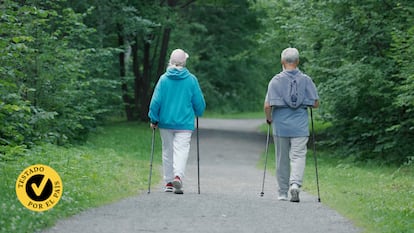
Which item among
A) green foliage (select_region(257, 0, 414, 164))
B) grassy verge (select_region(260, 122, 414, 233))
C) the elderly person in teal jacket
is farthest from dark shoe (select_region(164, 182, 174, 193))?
green foliage (select_region(257, 0, 414, 164))

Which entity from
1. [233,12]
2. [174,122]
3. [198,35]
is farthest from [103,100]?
[198,35]

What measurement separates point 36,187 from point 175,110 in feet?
13.2

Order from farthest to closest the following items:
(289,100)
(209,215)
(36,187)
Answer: (289,100)
(209,215)
(36,187)

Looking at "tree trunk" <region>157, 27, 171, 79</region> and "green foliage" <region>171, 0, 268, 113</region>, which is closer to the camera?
"tree trunk" <region>157, 27, 171, 79</region>

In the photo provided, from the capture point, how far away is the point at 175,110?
38.5 feet

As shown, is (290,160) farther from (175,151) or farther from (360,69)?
(360,69)

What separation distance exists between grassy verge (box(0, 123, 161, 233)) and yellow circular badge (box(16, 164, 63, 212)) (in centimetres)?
9

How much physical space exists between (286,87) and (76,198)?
3.35m

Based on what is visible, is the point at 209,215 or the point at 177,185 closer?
the point at 209,215

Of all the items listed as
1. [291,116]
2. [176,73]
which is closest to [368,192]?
[291,116]

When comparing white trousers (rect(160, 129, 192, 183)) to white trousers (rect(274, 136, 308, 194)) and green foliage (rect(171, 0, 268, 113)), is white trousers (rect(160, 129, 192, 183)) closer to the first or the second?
white trousers (rect(274, 136, 308, 194))

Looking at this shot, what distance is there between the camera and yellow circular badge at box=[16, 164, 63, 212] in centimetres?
789

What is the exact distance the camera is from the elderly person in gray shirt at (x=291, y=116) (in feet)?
36.8

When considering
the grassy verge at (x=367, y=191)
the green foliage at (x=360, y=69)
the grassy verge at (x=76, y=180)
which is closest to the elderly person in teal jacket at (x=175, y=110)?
the grassy verge at (x=76, y=180)
